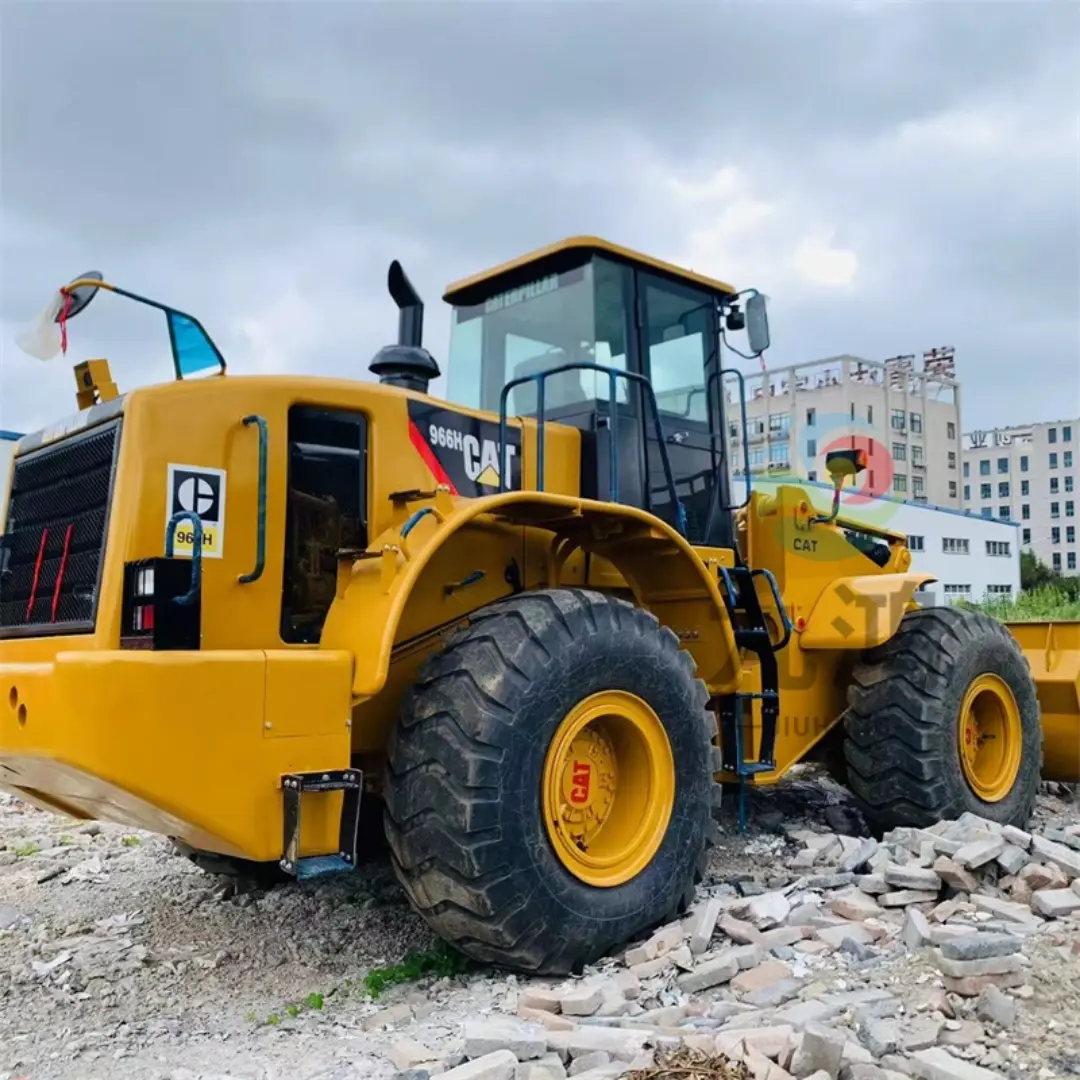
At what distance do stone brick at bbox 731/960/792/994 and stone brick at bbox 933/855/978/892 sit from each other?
1.16 metres

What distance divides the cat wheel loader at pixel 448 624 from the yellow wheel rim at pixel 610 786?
0.4 inches

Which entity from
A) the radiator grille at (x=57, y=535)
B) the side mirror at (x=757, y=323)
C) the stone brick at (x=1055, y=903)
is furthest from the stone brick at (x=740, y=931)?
the side mirror at (x=757, y=323)

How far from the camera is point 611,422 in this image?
5473 millimetres

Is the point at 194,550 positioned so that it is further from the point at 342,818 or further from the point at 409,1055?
the point at 409,1055

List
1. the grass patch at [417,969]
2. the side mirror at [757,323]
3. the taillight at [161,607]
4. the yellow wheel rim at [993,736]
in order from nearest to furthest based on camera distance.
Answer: the taillight at [161,607], the grass patch at [417,969], the side mirror at [757,323], the yellow wheel rim at [993,736]

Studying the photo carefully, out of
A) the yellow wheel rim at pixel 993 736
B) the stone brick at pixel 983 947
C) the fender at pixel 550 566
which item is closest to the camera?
the stone brick at pixel 983 947

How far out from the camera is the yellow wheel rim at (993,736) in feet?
21.8

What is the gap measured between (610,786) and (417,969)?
41.0 inches

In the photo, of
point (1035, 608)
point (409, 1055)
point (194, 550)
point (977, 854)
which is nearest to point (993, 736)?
point (977, 854)

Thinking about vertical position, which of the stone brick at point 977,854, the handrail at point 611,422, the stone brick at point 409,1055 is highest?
the handrail at point 611,422

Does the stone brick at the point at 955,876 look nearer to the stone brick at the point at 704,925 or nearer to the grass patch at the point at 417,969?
the stone brick at the point at 704,925

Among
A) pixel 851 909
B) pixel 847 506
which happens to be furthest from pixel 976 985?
pixel 847 506

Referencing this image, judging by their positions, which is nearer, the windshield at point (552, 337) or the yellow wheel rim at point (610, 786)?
the yellow wheel rim at point (610, 786)

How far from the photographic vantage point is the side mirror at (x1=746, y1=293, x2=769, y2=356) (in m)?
6.07
